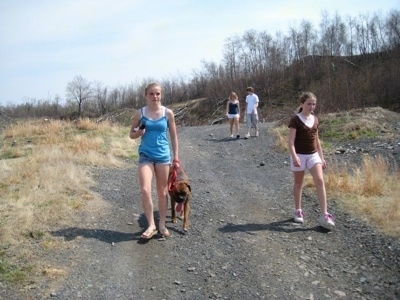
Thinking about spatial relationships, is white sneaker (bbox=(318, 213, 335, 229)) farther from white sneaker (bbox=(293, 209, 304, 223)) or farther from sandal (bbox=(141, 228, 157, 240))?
sandal (bbox=(141, 228, 157, 240))

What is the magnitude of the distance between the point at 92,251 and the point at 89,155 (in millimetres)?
5703

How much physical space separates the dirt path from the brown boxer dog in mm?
186

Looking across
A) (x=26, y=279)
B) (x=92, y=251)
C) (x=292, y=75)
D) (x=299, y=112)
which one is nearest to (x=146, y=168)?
(x=92, y=251)

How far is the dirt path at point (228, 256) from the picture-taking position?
3619mm

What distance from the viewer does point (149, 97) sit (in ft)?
15.6

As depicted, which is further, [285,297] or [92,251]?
[92,251]

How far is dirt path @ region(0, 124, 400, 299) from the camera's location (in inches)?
142

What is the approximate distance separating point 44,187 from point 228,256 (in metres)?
4.03

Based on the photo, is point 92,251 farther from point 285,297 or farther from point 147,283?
point 285,297

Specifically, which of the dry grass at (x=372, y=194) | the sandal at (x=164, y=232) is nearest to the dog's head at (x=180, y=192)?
the sandal at (x=164, y=232)

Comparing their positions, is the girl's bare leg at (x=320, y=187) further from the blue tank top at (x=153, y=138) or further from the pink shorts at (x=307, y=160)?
the blue tank top at (x=153, y=138)

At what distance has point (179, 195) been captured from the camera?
5.29 m

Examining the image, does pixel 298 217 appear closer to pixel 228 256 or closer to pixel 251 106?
pixel 228 256

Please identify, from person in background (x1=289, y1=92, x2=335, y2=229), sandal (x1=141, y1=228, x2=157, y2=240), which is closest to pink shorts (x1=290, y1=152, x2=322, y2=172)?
person in background (x1=289, y1=92, x2=335, y2=229)
